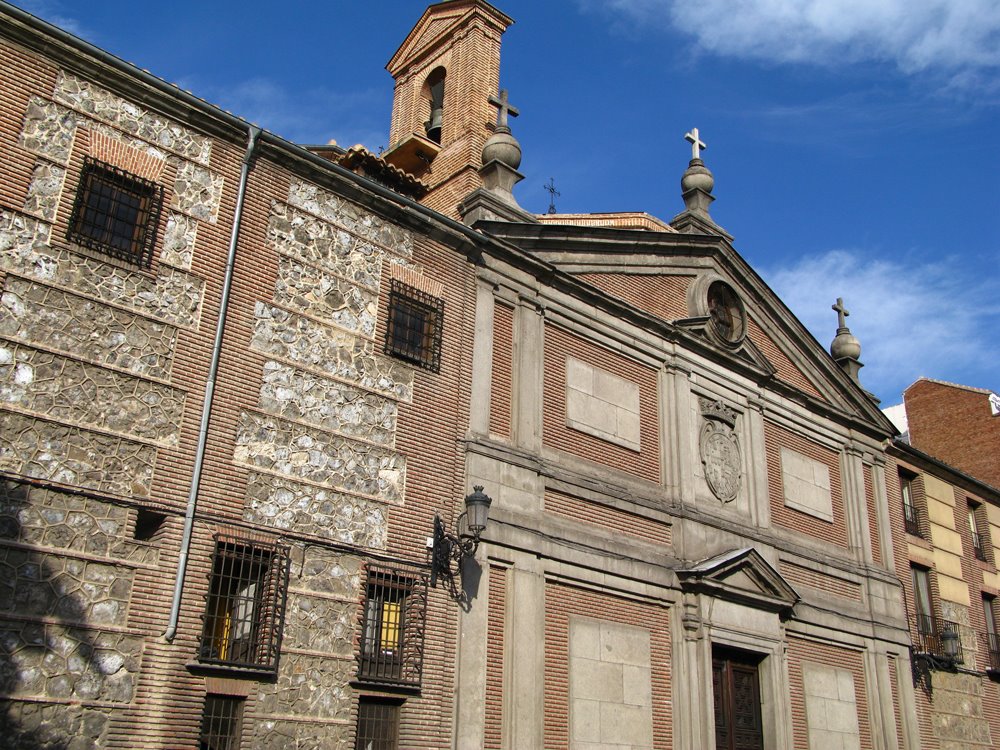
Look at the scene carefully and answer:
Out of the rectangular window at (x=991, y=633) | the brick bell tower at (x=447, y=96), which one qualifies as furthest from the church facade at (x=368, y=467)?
the rectangular window at (x=991, y=633)

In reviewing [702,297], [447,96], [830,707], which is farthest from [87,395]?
[830,707]

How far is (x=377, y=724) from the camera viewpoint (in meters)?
12.4

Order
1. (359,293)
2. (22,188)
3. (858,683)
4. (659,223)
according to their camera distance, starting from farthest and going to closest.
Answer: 1. (659,223)
2. (858,683)
3. (359,293)
4. (22,188)

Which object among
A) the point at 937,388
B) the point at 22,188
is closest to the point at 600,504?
the point at 22,188

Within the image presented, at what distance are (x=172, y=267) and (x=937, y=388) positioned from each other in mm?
27115

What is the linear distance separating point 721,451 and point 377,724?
847cm

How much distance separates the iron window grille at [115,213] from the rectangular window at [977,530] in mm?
20340

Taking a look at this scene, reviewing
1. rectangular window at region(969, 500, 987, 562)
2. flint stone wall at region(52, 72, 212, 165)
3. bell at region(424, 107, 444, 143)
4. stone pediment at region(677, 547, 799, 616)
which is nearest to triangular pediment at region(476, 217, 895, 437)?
stone pediment at region(677, 547, 799, 616)

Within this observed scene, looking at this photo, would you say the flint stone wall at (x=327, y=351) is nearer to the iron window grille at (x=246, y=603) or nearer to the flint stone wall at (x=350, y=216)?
the flint stone wall at (x=350, y=216)

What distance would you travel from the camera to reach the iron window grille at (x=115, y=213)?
11.5m

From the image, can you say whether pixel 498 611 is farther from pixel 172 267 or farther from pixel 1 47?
pixel 1 47

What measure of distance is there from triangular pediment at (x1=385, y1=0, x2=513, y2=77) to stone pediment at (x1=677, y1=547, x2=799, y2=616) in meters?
12.0

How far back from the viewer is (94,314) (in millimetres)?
11172

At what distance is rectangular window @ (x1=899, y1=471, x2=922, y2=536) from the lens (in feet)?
75.8
